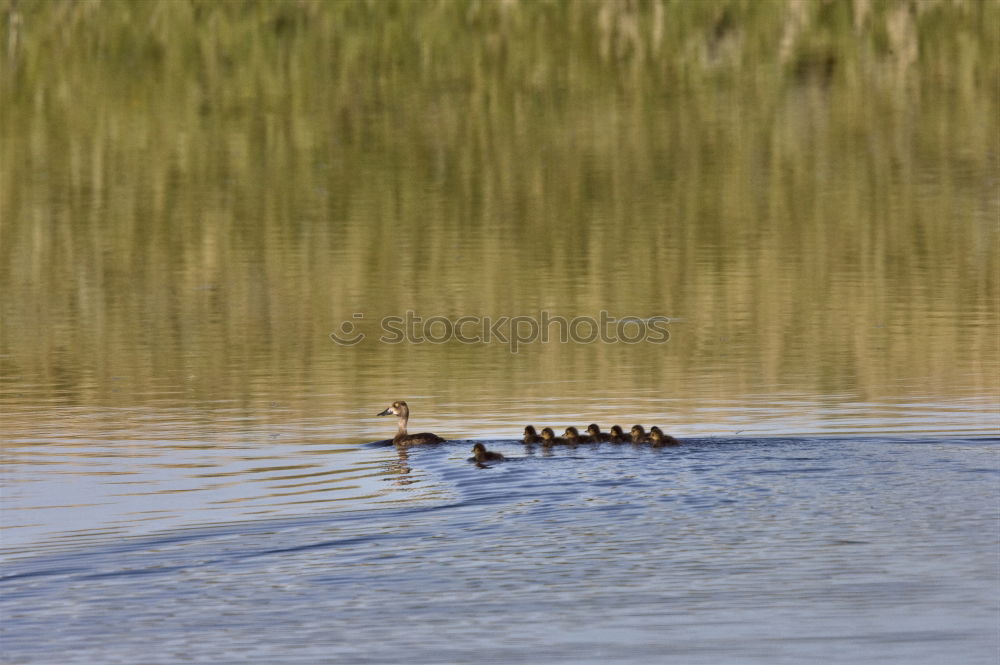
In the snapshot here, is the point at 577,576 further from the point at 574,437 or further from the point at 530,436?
the point at 530,436

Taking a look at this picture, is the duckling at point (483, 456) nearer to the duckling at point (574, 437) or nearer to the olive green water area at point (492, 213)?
the duckling at point (574, 437)

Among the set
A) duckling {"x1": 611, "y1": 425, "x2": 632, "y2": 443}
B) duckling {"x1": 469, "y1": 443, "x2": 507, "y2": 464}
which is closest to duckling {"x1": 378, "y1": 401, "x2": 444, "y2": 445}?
duckling {"x1": 469, "y1": 443, "x2": 507, "y2": 464}

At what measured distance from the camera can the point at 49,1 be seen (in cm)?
7756

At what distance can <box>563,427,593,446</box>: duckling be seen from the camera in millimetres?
20372

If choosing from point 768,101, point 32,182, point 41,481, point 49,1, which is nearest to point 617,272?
point 41,481

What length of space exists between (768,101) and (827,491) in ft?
136

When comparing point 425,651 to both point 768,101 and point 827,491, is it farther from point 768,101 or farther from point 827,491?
point 768,101

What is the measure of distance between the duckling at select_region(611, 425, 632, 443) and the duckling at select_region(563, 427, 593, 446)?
28 cm

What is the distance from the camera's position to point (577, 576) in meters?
14.5

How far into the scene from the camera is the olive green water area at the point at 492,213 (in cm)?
2438

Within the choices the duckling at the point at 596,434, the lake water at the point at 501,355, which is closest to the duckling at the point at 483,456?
the lake water at the point at 501,355

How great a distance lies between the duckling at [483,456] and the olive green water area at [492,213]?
2006mm

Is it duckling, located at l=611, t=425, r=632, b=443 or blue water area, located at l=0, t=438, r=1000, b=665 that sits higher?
duckling, located at l=611, t=425, r=632, b=443

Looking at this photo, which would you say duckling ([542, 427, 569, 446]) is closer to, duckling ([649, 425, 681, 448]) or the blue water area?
duckling ([649, 425, 681, 448])
